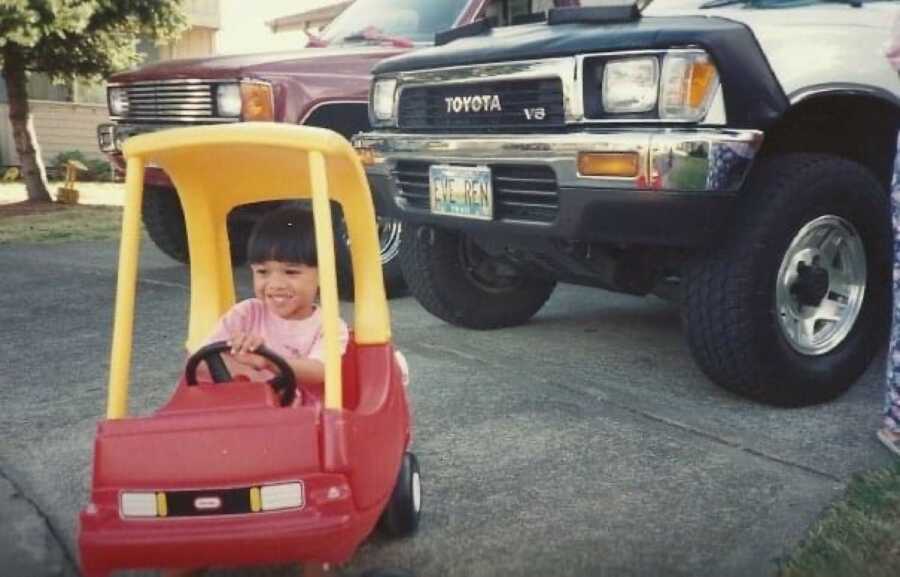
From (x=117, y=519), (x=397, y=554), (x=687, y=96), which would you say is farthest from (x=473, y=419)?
(x=117, y=519)

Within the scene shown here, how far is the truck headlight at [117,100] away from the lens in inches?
242

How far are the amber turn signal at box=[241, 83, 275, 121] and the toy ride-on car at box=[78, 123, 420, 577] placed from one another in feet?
9.30

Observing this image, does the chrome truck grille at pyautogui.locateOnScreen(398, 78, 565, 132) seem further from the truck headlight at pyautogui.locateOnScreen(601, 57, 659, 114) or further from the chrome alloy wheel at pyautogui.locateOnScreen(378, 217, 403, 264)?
the chrome alloy wheel at pyautogui.locateOnScreen(378, 217, 403, 264)

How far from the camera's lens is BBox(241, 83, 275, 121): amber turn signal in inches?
204

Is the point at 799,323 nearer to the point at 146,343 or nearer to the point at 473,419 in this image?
the point at 473,419

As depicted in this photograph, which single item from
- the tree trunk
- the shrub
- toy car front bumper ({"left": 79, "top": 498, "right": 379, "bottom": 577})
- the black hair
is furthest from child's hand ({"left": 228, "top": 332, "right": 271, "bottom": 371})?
the shrub

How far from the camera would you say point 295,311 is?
2.55 meters

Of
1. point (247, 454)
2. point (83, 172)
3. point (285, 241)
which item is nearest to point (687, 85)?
Result: point (285, 241)

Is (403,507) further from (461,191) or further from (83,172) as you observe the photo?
(83,172)

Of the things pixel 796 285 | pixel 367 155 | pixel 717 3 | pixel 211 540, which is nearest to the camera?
pixel 211 540

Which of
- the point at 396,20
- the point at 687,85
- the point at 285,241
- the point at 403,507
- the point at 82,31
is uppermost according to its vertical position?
the point at 82,31

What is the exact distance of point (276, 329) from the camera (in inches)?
99.7

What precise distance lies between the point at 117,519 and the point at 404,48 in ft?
13.2

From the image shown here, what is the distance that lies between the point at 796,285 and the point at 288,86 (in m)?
2.90
